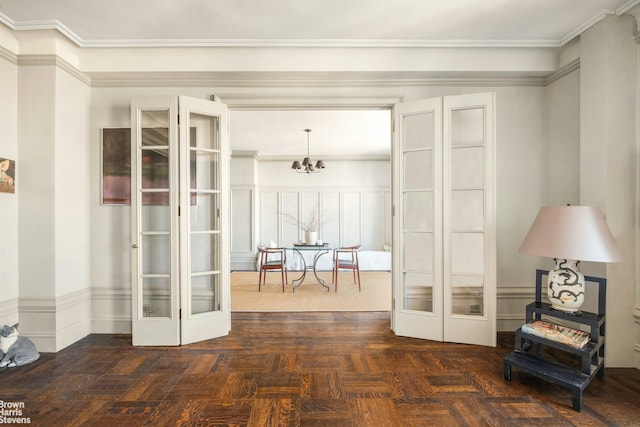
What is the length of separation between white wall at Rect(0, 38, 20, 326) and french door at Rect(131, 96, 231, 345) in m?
0.94

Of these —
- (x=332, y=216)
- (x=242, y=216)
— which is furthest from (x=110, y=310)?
(x=332, y=216)

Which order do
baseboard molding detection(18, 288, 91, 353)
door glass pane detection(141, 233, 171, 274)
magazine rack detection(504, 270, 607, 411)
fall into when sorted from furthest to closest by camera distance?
door glass pane detection(141, 233, 171, 274) → baseboard molding detection(18, 288, 91, 353) → magazine rack detection(504, 270, 607, 411)

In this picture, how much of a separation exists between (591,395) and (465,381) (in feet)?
2.59

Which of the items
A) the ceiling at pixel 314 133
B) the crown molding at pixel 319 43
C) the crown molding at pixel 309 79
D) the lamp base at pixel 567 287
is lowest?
the lamp base at pixel 567 287

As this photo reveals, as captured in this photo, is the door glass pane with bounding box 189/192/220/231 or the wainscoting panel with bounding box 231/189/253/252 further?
the wainscoting panel with bounding box 231/189/253/252

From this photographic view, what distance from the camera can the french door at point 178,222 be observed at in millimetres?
2891

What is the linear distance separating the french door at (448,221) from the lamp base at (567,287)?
1.87 ft

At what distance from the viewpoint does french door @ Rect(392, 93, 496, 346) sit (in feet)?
9.37

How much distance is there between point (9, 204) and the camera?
2.69m

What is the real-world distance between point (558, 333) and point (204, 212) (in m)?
3.05

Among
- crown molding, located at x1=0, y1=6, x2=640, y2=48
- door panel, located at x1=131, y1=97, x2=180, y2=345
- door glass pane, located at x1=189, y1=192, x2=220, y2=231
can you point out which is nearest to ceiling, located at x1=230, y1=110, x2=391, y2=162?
crown molding, located at x1=0, y1=6, x2=640, y2=48

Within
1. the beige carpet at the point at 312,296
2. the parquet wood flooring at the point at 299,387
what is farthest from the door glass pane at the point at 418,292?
the beige carpet at the point at 312,296

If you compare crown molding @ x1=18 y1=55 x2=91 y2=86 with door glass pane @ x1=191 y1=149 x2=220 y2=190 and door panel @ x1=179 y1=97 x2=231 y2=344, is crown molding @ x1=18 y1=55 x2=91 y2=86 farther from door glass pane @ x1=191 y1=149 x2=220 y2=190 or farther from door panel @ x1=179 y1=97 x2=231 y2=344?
door glass pane @ x1=191 y1=149 x2=220 y2=190

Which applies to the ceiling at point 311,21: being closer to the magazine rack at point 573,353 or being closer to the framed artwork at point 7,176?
the framed artwork at point 7,176
